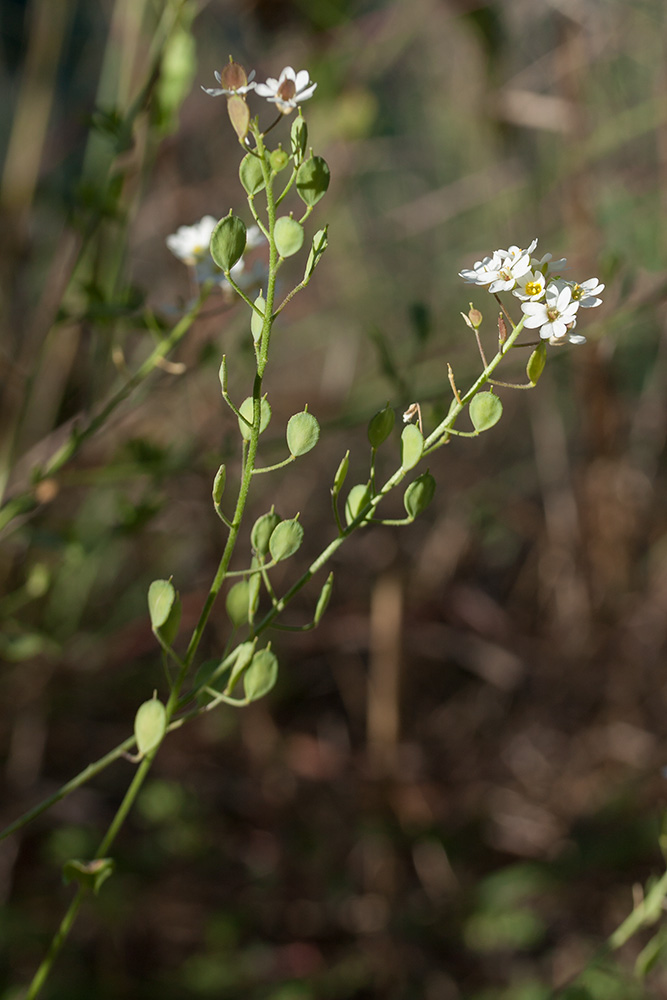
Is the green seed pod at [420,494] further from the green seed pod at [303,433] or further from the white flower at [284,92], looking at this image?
the white flower at [284,92]

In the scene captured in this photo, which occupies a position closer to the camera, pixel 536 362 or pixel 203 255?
pixel 536 362

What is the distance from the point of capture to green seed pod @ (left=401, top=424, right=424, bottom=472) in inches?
22.2

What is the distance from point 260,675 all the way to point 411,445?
179 mm

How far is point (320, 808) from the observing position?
1.53 m

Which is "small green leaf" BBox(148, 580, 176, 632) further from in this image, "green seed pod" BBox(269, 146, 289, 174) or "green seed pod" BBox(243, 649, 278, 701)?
"green seed pod" BBox(269, 146, 289, 174)

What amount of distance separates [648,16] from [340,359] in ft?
2.92

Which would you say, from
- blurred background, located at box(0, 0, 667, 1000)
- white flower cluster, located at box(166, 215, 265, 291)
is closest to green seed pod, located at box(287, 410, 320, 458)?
white flower cluster, located at box(166, 215, 265, 291)

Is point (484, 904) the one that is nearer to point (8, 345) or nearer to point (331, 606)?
point (331, 606)

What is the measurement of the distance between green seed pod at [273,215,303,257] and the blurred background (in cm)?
51

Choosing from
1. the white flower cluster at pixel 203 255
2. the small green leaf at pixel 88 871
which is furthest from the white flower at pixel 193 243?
the small green leaf at pixel 88 871

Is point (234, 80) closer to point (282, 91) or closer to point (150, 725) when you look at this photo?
point (282, 91)

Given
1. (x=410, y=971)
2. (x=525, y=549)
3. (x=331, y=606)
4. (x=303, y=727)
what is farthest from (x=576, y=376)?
(x=410, y=971)

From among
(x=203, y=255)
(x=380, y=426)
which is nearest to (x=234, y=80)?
(x=380, y=426)

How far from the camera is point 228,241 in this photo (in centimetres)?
53
